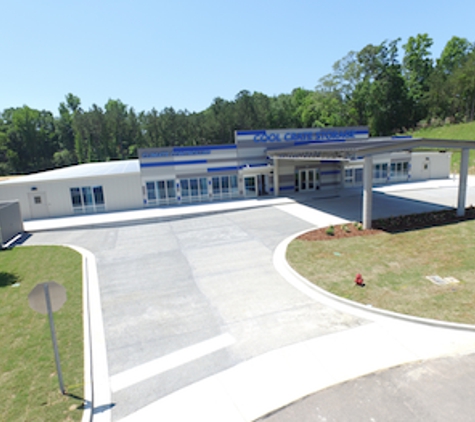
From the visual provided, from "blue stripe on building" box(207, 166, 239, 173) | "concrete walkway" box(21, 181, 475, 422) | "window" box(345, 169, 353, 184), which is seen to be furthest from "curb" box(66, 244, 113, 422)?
"window" box(345, 169, 353, 184)

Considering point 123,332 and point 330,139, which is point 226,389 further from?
point 330,139

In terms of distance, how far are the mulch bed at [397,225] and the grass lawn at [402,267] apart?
0.57m

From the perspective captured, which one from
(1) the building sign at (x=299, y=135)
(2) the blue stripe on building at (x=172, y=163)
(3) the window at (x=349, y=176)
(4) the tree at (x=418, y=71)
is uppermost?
(4) the tree at (x=418, y=71)

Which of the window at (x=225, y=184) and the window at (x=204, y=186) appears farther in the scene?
the window at (x=225, y=184)

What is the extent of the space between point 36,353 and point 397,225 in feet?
54.0

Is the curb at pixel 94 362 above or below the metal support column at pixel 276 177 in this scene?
below

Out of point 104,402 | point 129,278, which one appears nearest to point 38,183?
point 129,278

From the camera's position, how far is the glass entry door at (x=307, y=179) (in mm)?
29531

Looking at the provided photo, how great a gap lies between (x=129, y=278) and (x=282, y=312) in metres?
6.34

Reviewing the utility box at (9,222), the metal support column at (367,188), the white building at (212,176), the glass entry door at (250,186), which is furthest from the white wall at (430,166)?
the utility box at (9,222)

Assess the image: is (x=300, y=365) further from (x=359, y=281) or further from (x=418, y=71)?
(x=418, y=71)

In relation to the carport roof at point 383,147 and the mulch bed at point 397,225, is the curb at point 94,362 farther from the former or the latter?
the carport roof at point 383,147

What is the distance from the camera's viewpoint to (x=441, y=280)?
10.3 m

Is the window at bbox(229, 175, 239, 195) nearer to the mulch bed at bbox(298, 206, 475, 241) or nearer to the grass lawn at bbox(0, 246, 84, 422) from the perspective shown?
the mulch bed at bbox(298, 206, 475, 241)
